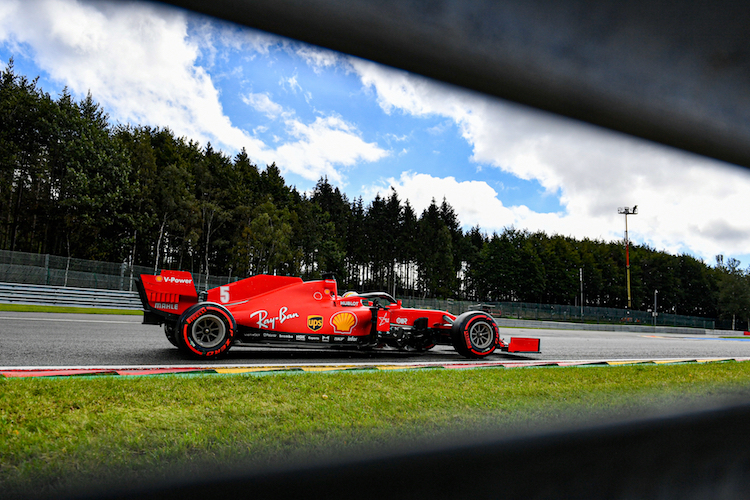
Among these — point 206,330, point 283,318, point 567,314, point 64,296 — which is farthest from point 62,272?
point 567,314

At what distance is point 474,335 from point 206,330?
403cm

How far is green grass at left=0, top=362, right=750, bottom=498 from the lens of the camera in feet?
5.52

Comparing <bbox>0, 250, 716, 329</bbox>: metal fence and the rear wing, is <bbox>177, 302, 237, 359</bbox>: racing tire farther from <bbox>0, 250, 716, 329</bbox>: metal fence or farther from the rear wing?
<bbox>0, 250, 716, 329</bbox>: metal fence

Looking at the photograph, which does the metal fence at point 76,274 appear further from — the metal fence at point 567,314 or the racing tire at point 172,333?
the racing tire at point 172,333

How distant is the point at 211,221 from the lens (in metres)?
37.6

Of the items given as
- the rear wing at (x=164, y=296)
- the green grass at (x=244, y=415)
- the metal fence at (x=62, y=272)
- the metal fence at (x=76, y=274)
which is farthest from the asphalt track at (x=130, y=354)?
the metal fence at (x=62, y=272)

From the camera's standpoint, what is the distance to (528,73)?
1188mm

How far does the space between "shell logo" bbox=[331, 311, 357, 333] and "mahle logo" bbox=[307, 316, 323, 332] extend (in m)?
0.18

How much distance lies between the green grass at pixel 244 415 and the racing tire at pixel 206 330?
1963mm

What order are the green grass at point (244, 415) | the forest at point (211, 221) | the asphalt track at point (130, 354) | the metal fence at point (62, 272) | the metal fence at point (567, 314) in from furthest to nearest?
1. the metal fence at point (567, 314)
2. the forest at point (211, 221)
3. the metal fence at point (62, 272)
4. the asphalt track at point (130, 354)
5. the green grass at point (244, 415)

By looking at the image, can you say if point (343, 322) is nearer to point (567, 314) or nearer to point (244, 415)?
point (244, 415)

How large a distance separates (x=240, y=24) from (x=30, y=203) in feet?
128

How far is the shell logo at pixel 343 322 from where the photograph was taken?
6.02 meters

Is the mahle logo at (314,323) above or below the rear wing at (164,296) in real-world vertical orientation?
below
